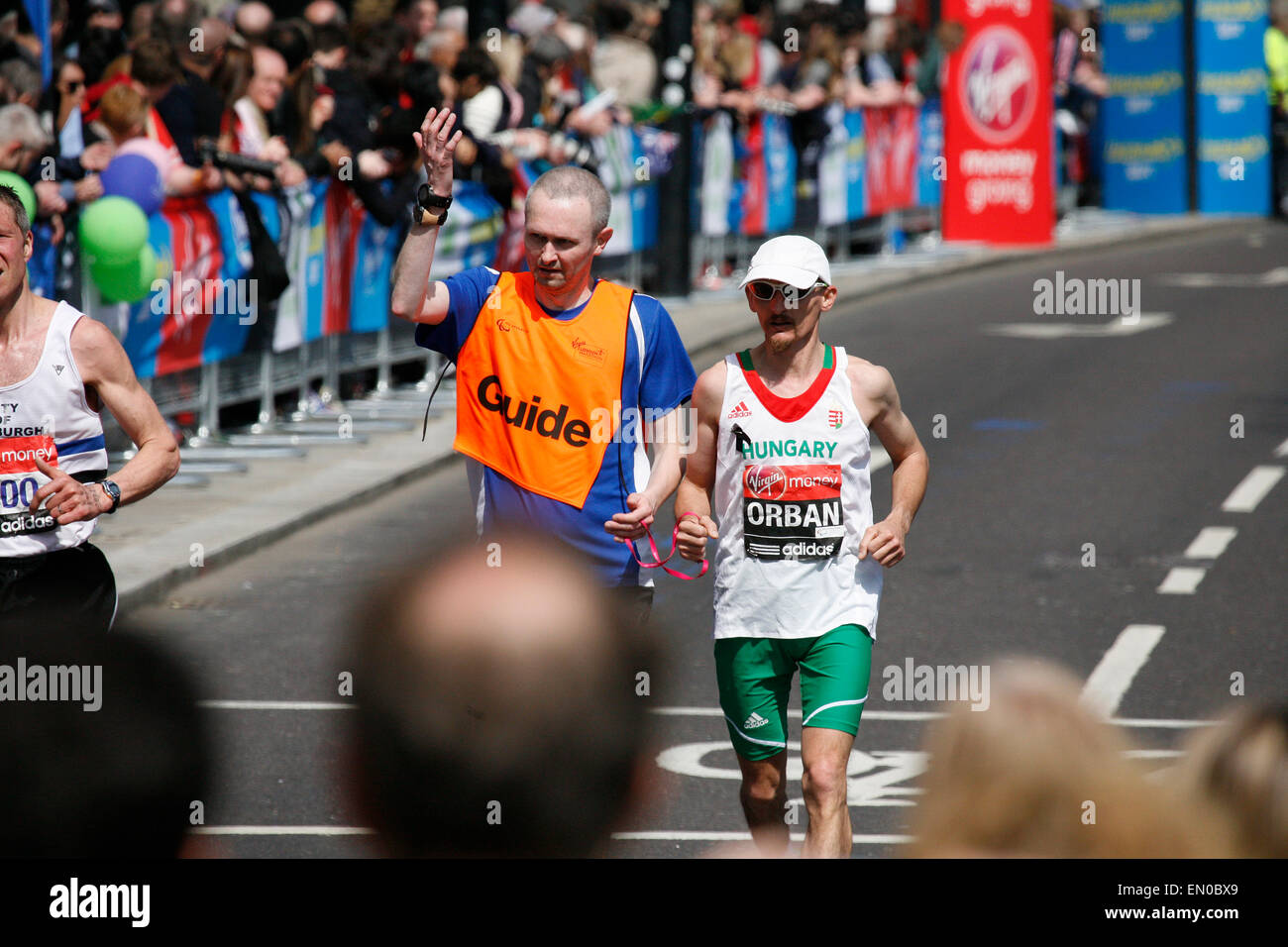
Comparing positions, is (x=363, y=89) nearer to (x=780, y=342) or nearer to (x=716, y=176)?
(x=716, y=176)

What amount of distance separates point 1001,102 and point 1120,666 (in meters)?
16.8

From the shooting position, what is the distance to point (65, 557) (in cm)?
579

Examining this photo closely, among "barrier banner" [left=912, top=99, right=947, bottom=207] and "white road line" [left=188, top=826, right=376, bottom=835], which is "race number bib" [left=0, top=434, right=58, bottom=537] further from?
"barrier banner" [left=912, top=99, right=947, bottom=207]

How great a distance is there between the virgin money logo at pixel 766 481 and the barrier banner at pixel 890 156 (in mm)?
19049

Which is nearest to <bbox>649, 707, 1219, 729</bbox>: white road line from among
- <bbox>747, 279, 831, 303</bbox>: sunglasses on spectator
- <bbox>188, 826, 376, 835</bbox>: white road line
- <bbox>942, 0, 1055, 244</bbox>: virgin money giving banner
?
<bbox>188, 826, 376, 835</bbox>: white road line

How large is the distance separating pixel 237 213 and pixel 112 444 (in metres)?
1.65

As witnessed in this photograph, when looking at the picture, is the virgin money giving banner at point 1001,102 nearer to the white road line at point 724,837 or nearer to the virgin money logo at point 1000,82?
the virgin money logo at point 1000,82

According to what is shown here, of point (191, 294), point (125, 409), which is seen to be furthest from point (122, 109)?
point (125, 409)

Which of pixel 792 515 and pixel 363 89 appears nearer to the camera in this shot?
pixel 792 515

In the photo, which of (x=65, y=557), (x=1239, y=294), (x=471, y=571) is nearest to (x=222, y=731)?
(x=65, y=557)

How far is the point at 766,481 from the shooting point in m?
5.75
